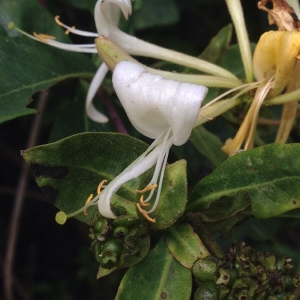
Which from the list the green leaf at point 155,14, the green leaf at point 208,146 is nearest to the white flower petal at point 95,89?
the green leaf at point 208,146

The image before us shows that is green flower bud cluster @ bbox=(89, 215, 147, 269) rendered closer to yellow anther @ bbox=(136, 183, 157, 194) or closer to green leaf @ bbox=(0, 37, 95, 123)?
yellow anther @ bbox=(136, 183, 157, 194)

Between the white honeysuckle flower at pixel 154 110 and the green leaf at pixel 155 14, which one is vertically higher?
the white honeysuckle flower at pixel 154 110

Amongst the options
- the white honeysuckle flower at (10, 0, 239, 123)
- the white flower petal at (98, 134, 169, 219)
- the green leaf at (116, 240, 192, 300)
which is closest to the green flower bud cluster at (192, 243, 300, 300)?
the green leaf at (116, 240, 192, 300)

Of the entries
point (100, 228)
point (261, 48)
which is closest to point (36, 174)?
point (100, 228)

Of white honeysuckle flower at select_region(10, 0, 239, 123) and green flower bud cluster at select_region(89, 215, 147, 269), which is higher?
white honeysuckle flower at select_region(10, 0, 239, 123)

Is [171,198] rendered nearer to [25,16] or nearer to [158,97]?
[158,97]

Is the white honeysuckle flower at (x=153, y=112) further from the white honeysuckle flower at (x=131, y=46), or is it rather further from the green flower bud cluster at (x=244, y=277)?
the white honeysuckle flower at (x=131, y=46)
